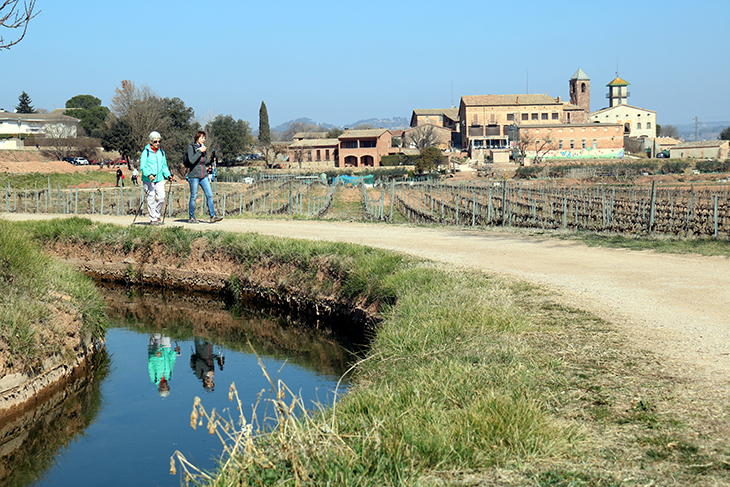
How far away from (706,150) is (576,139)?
18.0m

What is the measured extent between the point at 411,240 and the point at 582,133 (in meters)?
88.4

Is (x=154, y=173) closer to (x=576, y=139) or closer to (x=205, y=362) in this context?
(x=205, y=362)

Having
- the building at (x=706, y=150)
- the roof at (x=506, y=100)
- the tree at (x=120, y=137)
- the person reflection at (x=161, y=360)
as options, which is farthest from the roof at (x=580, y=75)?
the person reflection at (x=161, y=360)

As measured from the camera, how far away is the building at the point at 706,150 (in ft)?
303

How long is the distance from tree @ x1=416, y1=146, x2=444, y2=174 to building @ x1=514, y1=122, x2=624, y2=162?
2188 cm

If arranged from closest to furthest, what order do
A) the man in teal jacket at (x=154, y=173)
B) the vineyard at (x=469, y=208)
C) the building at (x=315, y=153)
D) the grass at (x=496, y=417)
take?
the grass at (x=496, y=417) < the man in teal jacket at (x=154, y=173) < the vineyard at (x=469, y=208) < the building at (x=315, y=153)

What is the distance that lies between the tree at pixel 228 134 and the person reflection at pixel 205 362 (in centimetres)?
7161

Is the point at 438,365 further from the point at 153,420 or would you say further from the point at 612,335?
the point at 153,420

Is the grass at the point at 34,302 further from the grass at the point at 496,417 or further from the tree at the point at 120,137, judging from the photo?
the tree at the point at 120,137

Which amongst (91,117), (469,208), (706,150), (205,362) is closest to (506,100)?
(706,150)

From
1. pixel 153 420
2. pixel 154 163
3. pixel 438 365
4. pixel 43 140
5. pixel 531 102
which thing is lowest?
pixel 153 420

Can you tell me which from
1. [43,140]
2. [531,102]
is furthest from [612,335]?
[531,102]

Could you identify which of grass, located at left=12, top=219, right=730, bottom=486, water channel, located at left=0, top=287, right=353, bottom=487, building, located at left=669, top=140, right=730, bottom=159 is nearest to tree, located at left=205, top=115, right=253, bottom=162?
building, located at left=669, top=140, right=730, bottom=159

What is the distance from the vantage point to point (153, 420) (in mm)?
6535
